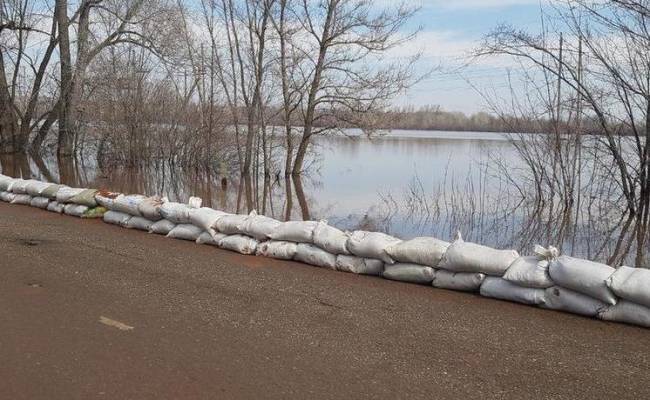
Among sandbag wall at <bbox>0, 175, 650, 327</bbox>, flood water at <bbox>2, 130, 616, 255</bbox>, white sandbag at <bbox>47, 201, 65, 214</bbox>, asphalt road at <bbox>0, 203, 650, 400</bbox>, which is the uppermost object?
sandbag wall at <bbox>0, 175, 650, 327</bbox>

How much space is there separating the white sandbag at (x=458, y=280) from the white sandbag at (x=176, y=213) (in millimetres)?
3145

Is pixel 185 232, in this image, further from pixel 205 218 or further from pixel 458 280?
pixel 458 280

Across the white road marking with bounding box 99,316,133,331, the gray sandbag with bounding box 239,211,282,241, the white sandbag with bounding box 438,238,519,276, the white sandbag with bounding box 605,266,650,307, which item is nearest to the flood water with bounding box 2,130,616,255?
the gray sandbag with bounding box 239,211,282,241

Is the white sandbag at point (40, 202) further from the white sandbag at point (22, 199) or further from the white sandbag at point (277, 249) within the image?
the white sandbag at point (277, 249)

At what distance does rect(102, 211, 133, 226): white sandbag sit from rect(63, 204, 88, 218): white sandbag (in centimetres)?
49

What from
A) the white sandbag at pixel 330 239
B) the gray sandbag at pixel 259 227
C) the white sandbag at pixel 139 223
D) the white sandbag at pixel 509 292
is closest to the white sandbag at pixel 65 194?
the white sandbag at pixel 139 223

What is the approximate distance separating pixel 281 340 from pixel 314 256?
2.09 meters

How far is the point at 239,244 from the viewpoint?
259 inches

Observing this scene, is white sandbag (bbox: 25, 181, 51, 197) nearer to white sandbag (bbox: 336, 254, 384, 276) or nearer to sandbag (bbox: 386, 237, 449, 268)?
white sandbag (bbox: 336, 254, 384, 276)

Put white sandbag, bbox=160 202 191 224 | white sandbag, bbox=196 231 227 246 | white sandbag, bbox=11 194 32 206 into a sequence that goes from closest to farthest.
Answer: white sandbag, bbox=196 231 227 246 < white sandbag, bbox=160 202 191 224 < white sandbag, bbox=11 194 32 206

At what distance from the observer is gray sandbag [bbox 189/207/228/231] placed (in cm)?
691

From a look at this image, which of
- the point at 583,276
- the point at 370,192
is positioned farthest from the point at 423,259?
the point at 370,192

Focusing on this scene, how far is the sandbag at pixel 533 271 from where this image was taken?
15.4 feet

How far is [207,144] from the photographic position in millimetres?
20344
